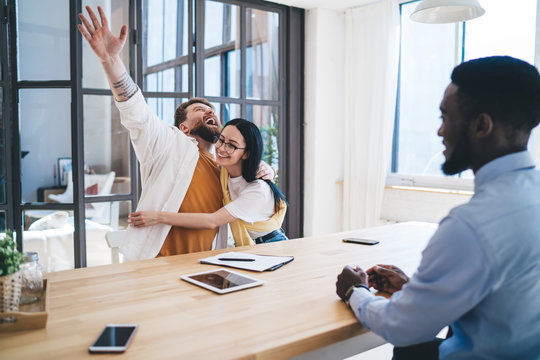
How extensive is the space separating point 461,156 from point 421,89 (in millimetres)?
3449

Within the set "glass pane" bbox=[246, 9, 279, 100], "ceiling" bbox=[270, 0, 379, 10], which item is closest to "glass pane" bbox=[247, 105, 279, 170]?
"glass pane" bbox=[246, 9, 279, 100]

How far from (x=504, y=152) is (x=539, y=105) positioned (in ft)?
0.42

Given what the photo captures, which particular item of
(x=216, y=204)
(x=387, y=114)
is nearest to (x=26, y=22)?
(x=216, y=204)

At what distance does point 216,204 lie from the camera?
7.50ft

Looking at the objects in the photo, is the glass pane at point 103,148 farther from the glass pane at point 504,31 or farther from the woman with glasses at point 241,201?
the glass pane at point 504,31

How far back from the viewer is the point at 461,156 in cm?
111

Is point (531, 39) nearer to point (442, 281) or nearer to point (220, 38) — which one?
point (220, 38)

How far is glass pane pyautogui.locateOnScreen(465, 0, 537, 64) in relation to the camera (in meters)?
3.52

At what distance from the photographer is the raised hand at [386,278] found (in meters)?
1.48

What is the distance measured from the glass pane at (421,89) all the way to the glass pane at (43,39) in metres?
2.97

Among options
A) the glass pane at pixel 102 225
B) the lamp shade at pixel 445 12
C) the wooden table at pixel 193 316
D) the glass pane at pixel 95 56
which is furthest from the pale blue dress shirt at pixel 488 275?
the glass pane at pixel 95 56

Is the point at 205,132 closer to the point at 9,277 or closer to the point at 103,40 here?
the point at 103,40

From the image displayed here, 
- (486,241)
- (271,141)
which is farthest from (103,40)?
(271,141)

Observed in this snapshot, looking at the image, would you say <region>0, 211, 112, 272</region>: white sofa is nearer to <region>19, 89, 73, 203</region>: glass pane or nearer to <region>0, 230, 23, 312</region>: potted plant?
<region>19, 89, 73, 203</region>: glass pane
